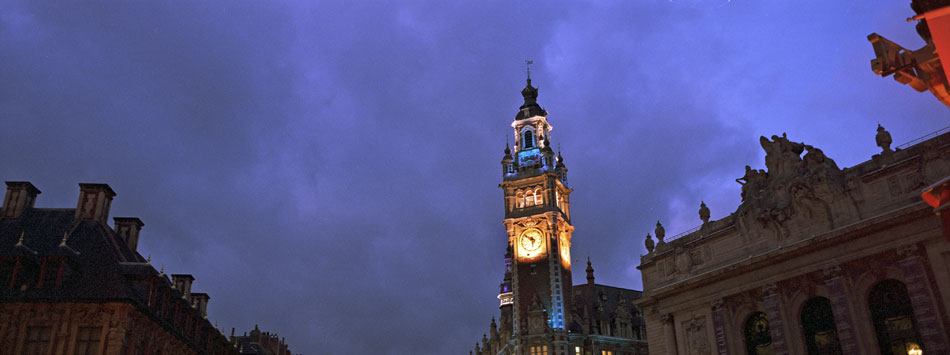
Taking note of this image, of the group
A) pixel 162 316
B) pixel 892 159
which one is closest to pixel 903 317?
pixel 892 159

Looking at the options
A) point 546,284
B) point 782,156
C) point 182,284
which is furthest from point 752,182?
point 182,284

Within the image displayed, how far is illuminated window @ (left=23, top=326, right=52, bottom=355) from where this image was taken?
3422cm

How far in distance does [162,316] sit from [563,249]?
52137 millimetres

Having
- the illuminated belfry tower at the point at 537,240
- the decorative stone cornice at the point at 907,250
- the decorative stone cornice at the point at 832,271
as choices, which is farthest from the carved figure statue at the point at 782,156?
the illuminated belfry tower at the point at 537,240

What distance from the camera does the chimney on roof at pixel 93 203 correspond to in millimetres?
41781

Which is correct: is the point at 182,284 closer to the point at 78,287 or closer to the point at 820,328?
the point at 78,287

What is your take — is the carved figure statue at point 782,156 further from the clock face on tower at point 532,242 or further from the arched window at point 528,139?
→ the arched window at point 528,139

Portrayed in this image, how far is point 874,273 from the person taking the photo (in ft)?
127

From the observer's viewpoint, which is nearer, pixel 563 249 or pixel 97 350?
pixel 97 350

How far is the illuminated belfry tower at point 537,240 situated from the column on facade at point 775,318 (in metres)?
35.4

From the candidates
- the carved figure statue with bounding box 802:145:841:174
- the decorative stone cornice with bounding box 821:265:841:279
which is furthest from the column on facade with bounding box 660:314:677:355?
the carved figure statue with bounding box 802:145:841:174

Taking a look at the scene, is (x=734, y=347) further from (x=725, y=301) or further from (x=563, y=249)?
(x=563, y=249)

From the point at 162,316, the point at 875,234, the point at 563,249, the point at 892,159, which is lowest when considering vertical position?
the point at 162,316

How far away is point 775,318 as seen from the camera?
140ft
